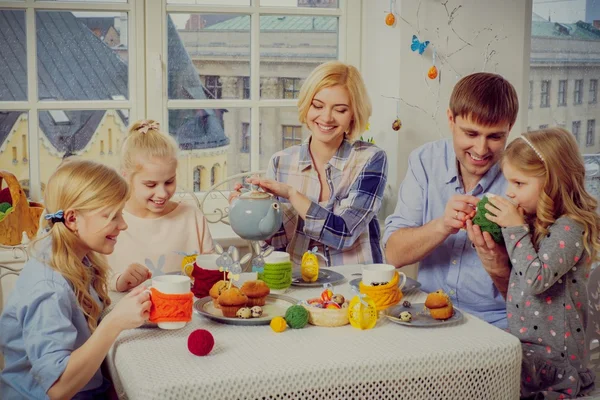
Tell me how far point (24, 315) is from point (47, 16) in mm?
1774

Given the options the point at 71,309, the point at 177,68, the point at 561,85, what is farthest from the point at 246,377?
the point at 561,85

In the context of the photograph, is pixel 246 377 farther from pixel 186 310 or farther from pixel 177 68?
pixel 177 68

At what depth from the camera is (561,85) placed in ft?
12.1

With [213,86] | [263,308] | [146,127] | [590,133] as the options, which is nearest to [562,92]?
[590,133]

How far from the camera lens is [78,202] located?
1713 millimetres

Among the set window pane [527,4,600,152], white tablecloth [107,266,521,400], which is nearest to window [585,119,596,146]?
window pane [527,4,600,152]

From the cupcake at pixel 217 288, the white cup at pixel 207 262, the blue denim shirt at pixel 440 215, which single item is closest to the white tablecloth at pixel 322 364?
the cupcake at pixel 217 288

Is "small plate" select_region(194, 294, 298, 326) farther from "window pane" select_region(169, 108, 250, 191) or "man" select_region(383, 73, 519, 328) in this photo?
"window pane" select_region(169, 108, 250, 191)

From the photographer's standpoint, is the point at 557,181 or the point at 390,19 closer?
the point at 557,181

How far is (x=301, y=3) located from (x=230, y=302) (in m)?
2.00

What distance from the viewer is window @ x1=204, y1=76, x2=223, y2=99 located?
10.9 ft

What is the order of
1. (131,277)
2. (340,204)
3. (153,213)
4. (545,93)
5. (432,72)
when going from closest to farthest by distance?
(131,277) < (153,213) < (340,204) < (432,72) < (545,93)

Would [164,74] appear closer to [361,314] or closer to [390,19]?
[390,19]

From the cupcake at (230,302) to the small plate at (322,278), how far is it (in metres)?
0.30
